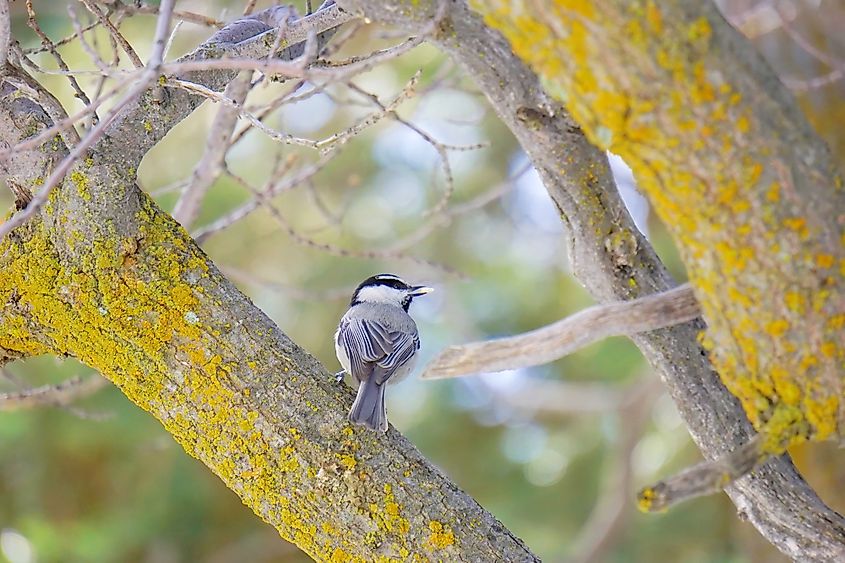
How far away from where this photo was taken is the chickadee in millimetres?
3617

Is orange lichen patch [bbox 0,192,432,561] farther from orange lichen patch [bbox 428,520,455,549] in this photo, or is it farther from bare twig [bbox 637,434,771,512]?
bare twig [bbox 637,434,771,512]

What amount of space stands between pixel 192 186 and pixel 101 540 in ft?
8.01

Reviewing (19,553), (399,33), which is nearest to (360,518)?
(399,33)

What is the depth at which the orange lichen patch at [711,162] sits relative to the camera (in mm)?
1465

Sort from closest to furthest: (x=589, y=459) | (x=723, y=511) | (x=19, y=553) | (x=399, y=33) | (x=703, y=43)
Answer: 1. (x=703, y=43)
2. (x=399, y=33)
3. (x=19, y=553)
4. (x=723, y=511)
5. (x=589, y=459)

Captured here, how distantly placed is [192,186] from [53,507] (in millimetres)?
2887

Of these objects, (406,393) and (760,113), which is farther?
(406,393)

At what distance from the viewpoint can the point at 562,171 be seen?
2.18 m

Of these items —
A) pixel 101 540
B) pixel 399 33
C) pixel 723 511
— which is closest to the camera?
pixel 399 33

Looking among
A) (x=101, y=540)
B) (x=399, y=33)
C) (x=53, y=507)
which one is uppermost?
(x=399, y=33)

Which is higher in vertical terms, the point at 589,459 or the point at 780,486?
the point at 589,459

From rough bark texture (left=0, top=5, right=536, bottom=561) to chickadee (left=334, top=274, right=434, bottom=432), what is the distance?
680 mm

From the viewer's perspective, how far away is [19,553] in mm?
4500

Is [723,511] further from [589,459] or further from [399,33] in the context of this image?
[399,33]
